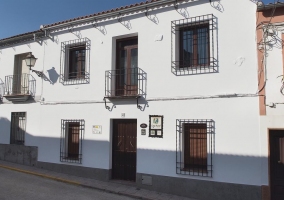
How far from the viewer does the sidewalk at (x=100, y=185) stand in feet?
24.4

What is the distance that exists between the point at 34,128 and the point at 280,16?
8.92 m

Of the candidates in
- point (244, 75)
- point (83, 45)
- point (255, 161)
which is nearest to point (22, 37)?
point (83, 45)

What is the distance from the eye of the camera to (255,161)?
6551mm

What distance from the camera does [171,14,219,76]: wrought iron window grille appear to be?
7414 millimetres

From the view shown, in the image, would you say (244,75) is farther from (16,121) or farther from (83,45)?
(16,121)

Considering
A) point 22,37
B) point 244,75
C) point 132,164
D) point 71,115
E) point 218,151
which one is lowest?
point 132,164

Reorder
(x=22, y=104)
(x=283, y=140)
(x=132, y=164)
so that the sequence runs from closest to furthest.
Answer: (x=283, y=140), (x=132, y=164), (x=22, y=104)

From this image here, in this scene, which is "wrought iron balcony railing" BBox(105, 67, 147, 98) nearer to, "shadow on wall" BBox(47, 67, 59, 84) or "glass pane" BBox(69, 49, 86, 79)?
"glass pane" BBox(69, 49, 86, 79)

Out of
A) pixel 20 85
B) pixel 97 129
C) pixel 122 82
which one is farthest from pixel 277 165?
pixel 20 85

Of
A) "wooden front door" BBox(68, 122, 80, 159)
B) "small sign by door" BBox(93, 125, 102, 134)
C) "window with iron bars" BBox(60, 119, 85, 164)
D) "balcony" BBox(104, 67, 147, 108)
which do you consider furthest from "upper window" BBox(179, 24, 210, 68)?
"wooden front door" BBox(68, 122, 80, 159)

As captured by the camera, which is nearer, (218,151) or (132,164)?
(218,151)

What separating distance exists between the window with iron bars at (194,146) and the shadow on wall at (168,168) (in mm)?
143

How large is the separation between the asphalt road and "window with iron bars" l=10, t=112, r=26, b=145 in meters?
2.29

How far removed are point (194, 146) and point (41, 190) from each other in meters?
4.50
